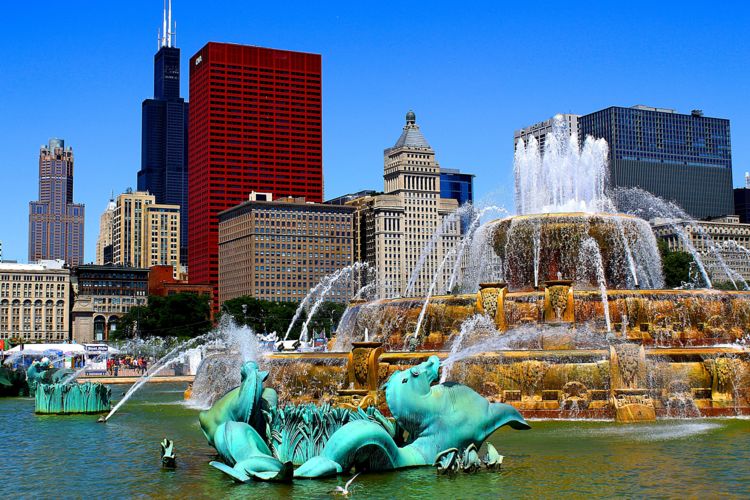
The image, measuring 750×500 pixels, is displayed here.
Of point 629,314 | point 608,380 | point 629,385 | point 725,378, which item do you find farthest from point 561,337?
point 725,378

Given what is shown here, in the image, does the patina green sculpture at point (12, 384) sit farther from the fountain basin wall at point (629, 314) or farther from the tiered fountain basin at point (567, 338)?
the fountain basin wall at point (629, 314)

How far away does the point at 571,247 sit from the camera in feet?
140

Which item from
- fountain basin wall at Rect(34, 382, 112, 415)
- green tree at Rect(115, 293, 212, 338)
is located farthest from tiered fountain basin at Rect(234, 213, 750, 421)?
green tree at Rect(115, 293, 212, 338)

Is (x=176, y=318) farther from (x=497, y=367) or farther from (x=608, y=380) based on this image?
(x=608, y=380)

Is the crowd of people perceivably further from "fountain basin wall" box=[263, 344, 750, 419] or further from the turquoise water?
the turquoise water

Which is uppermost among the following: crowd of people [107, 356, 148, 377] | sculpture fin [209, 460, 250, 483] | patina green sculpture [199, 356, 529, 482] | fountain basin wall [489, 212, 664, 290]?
fountain basin wall [489, 212, 664, 290]

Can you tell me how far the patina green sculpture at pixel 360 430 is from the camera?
60.2 ft

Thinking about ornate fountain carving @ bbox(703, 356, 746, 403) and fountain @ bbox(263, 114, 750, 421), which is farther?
ornate fountain carving @ bbox(703, 356, 746, 403)

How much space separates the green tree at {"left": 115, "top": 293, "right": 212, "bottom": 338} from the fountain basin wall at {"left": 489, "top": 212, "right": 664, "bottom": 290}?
335ft

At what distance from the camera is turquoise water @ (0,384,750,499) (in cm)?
1723

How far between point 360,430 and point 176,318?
129467 millimetres

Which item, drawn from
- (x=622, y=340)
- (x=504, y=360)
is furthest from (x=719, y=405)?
(x=504, y=360)

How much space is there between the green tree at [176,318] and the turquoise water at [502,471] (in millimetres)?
115921

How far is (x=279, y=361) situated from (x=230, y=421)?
13.8 meters
